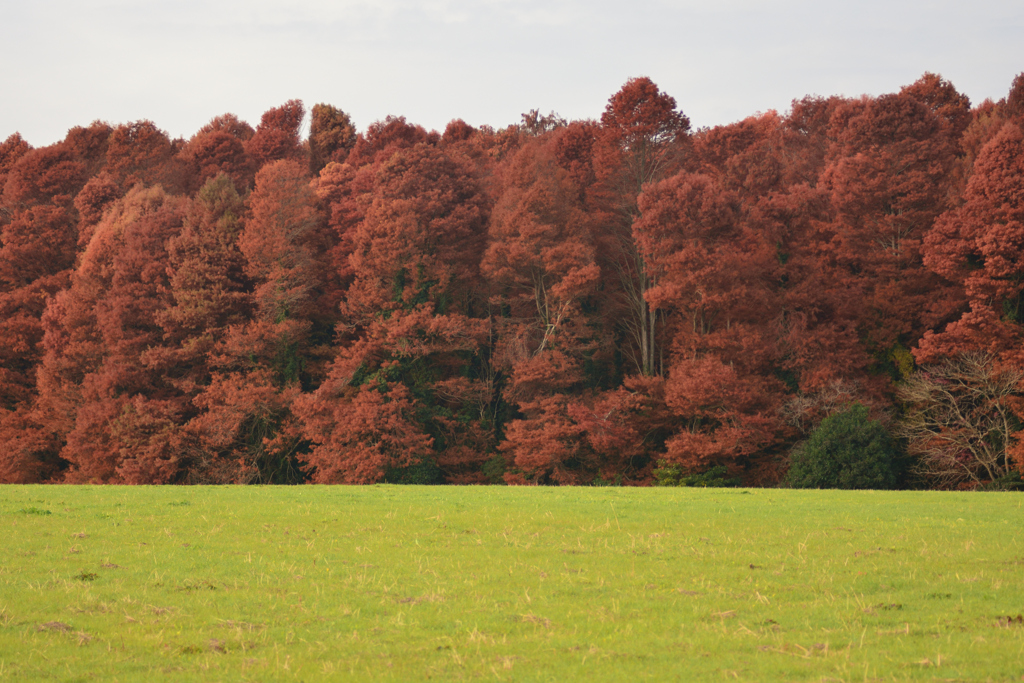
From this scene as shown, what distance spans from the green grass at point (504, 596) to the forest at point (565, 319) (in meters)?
20.1

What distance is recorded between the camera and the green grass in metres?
6.94

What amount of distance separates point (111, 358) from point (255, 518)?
30768 mm

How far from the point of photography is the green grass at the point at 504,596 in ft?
22.8

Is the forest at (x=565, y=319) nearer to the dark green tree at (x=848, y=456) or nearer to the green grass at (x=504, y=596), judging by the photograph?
the dark green tree at (x=848, y=456)

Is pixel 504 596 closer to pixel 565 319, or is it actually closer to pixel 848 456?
pixel 848 456

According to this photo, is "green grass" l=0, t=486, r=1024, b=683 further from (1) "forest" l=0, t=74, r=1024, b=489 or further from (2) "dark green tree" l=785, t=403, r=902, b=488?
(1) "forest" l=0, t=74, r=1024, b=489

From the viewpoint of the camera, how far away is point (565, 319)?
41.6m

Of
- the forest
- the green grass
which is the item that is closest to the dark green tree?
the forest

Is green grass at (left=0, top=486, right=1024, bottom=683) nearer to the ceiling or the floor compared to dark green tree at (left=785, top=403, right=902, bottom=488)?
nearer to the ceiling

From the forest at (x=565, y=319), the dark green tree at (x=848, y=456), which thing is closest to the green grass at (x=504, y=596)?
the dark green tree at (x=848, y=456)

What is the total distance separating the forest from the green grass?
20074mm

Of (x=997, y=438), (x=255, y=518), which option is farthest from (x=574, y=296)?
(x=255, y=518)

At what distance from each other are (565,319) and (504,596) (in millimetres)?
32706

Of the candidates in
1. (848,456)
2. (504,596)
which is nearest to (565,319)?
(848,456)
